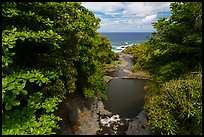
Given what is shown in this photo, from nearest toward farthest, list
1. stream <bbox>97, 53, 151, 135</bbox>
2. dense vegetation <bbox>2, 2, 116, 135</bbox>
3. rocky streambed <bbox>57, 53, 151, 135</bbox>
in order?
dense vegetation <bbox>2, 2, 116, 135</bbox> < rocky streambed <bbox>57, 53, 151, 135</bbox> < stream <bbox>97, 53, 151, 135</bbox>

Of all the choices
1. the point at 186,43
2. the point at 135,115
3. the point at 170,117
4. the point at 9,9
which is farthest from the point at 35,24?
the point at 135,115

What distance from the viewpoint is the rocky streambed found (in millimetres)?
12109

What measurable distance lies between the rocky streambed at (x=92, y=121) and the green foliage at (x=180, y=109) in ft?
10.3

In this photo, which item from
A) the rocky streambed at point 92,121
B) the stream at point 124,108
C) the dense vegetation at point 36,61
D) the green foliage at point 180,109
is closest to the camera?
the dense vegetation at point 36,61

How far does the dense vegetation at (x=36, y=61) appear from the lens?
502cm

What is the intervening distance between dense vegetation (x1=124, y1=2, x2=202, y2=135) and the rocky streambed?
3419 millimetres

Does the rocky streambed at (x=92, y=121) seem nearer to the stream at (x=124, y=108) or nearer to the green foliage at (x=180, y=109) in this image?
the stream at (x=124, y=108)

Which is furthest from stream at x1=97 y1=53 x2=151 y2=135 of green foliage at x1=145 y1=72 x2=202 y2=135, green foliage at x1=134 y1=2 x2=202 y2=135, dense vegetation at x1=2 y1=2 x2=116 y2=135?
dense vegetation at x1=2 y1=2 x2=116 y2=135

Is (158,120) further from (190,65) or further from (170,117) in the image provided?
(190,65)

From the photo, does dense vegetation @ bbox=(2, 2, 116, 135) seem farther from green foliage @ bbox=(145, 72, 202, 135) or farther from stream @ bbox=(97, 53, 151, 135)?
green foliage @ bbox=(145, 72, 202, 135)

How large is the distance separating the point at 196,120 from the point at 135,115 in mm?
8933

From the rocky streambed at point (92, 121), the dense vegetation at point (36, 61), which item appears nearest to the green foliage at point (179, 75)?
the rocky streambed at point (92, 121)

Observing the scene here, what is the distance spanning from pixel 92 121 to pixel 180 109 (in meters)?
6.55

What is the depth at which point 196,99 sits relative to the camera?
919cm
